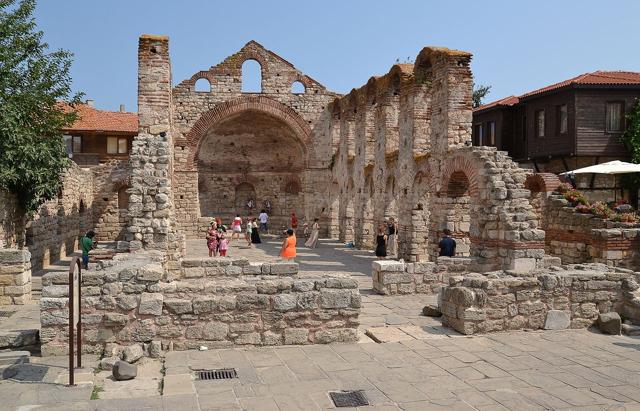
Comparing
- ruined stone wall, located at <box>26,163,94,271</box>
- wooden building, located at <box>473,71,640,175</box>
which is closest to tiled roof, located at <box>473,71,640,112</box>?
wooden building, located at <box>473,71,640,175</box>

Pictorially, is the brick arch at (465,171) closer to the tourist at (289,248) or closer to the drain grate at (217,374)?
the tourist at (289,248)

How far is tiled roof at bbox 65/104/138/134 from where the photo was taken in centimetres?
3603

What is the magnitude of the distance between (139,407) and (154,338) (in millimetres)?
2127

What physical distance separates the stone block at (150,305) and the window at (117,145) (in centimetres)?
3045

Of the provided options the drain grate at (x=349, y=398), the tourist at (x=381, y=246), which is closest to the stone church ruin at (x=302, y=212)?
the tourist at (x=381, y=246)

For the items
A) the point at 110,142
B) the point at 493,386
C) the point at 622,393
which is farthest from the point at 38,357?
the point at 110,142

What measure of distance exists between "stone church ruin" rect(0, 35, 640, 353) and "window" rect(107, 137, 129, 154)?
4137mm

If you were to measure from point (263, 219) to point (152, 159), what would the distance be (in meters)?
17.4

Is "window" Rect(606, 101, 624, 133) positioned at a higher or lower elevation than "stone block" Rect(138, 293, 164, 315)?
higher

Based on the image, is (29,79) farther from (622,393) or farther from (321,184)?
(622,393)

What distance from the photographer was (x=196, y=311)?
26.8ft

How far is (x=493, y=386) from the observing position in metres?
6.70

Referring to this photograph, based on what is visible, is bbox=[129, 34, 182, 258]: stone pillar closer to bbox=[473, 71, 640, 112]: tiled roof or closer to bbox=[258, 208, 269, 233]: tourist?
bbox=[258, 208, 269, 233]: tourist

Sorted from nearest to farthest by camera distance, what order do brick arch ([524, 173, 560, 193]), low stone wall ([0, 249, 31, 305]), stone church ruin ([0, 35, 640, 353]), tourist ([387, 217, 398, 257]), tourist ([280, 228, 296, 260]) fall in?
stone church ruin ([0, 35, 640, 353]) < low stone wall ([0, 249, 31, 305]) < tourist ([280, 228, 296, 260]) < brick arch ([524, 173, 560, 193]) < tourist ([387, 217, 398, 257])
